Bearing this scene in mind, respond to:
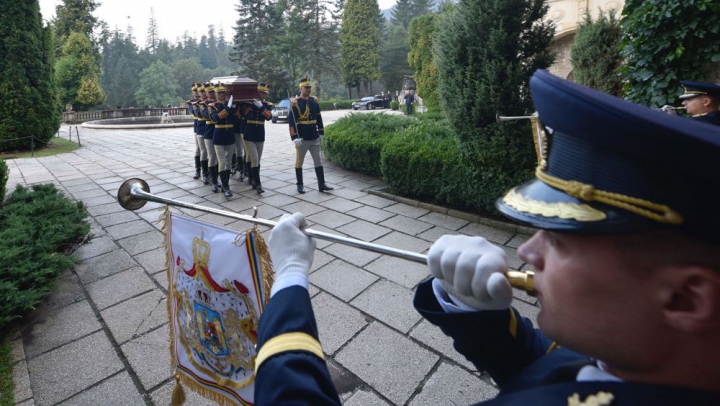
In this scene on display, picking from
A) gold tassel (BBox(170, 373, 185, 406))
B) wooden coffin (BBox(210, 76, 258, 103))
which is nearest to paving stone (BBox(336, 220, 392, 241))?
gold tassel (BBox(170, 373, 185, 406))

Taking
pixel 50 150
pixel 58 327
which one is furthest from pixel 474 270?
pixel 50 150

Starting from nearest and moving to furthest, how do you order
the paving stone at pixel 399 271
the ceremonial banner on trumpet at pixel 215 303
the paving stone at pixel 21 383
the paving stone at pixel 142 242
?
1. the ceremonial banner on trumpet at pixel 215 303
2. the paving stone at pixel 21 383
3. the paving stone at pixel 399 271
4. the paving stone at pixel 142 242

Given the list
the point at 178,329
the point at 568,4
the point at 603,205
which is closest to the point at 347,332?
the point at 178,329

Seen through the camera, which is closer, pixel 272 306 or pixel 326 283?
pixel 272 306

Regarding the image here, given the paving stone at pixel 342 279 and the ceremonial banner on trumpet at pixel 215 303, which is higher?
the ceremonial banner on trumpet at pixel 215 303

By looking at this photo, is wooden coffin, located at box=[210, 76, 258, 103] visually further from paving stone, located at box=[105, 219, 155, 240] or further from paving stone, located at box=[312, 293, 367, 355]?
paving stone, located at box=[312, 293, 367, 355]

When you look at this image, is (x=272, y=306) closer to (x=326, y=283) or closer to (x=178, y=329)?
(x=178, y=329)

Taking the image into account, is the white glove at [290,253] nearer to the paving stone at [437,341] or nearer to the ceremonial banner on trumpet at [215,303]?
the ceremonial banner on trumpet at [215,303]

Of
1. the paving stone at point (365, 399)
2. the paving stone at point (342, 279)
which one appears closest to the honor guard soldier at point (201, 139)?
the paving stone at point (342, 279)

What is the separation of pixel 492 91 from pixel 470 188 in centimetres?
129

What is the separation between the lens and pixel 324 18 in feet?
139

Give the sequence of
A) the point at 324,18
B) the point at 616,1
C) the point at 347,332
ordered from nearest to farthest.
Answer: the point at 347,332 → the point at 616,1 → the point at 324,18

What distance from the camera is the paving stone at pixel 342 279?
3.32 meters

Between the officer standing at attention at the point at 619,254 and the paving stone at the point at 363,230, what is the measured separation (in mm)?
3707
